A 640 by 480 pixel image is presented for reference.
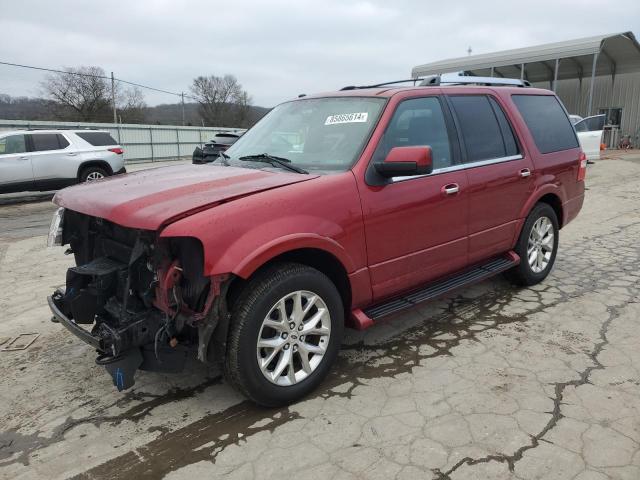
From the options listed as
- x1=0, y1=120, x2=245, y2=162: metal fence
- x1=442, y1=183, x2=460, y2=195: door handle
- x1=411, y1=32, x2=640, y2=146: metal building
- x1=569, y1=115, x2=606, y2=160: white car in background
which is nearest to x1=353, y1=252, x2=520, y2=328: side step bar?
x1=442, y1=183, x2=460, y2=195: door handle

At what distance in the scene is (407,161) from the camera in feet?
10.3

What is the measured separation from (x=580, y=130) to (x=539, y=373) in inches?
543

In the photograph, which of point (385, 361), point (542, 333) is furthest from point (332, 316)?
point (542, 333)

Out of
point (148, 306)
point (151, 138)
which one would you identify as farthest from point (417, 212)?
point (151, 138)

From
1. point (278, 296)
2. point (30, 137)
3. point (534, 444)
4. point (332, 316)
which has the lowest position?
point (534, 444)

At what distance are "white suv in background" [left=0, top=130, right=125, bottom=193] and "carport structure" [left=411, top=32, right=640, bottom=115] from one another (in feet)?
58.5

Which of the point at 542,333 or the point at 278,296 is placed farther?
the point at 542,333

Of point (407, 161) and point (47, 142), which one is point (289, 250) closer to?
point (407, 161)

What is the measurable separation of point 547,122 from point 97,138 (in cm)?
1287

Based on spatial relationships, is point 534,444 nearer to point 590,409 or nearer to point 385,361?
point 590,409

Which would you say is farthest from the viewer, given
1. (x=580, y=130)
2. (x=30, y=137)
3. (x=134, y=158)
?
(x=134, y=158)

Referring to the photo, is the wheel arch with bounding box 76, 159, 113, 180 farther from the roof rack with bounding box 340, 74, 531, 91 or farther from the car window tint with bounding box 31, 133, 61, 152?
the roof rack with bounding box 340, 74, 531, 91

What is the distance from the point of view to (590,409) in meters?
2.91

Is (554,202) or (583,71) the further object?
(583,71)
